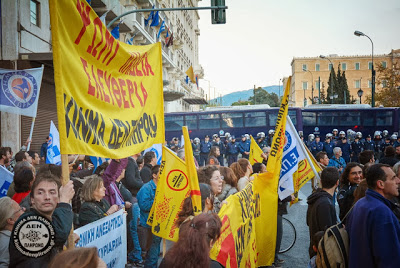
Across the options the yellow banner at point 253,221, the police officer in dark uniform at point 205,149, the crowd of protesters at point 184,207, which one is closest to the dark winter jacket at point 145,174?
the crowd of protesters at point 184,207

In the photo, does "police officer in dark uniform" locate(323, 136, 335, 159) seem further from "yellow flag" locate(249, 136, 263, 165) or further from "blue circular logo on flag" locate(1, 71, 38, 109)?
"blue circular logo on flag" locate(1, 71, 38, 109)


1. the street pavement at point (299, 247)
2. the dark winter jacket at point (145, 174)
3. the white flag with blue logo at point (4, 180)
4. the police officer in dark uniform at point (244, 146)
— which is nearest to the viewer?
the white flag with blue logo at point (4, 180)

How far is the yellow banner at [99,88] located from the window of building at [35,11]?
12.2 metres

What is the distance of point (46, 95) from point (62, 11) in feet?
47.6

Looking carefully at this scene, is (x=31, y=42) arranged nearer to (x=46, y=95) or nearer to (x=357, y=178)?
(x=46, y=95)

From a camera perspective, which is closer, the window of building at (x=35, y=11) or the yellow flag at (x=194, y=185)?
the yellow flag at (x=194, y=185)

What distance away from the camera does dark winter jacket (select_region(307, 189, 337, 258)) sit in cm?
411

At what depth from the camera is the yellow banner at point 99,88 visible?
2.83 metres

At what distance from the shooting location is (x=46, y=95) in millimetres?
16266

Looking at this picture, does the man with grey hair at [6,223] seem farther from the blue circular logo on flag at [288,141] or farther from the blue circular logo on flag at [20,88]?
the blue circular logo on flag at [20,88]

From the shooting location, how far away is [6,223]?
10.6 ft

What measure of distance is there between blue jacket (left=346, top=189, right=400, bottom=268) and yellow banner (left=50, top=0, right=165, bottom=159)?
2.12 m

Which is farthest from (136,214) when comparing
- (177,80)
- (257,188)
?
(177,80)

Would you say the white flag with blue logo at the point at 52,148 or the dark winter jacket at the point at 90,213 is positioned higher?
the white flag with blue logo at the point at 52,148
